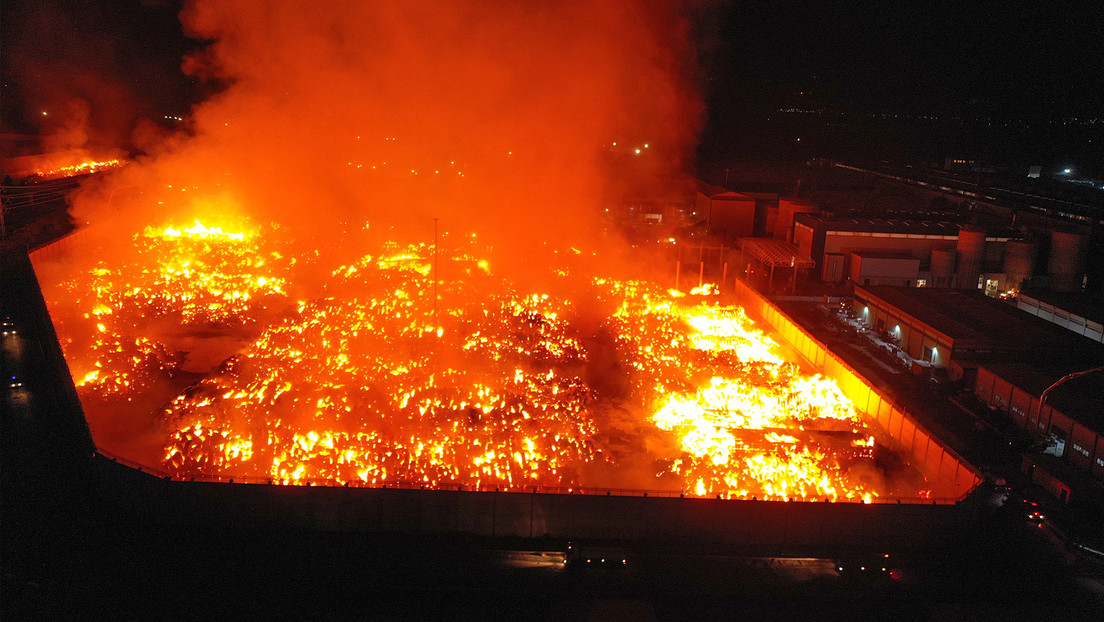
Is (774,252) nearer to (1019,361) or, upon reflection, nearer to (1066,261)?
(1019,361)

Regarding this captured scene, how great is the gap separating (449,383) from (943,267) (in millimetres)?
10487

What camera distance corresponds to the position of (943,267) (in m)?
13.3

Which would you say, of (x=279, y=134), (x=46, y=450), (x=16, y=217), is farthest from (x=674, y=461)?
(x=16, y=217)

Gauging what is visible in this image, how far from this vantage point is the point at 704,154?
27125 mm

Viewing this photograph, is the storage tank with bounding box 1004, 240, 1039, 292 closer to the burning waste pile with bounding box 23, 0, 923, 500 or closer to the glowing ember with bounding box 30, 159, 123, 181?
the burning waste pile with bounding box 23, 0, 923, 500

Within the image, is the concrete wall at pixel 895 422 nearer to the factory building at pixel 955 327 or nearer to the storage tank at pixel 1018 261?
the factory building at pixel 955 327

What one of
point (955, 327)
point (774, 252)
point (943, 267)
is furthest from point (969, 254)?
point (955, 327)

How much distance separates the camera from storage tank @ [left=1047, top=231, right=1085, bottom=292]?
13.8m

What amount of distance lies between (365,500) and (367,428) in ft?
5.38

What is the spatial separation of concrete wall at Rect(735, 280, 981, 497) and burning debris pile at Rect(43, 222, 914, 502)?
252 millimetres

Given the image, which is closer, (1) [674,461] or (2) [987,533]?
(2) [987,533]

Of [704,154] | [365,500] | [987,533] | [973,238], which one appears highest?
[704,154]

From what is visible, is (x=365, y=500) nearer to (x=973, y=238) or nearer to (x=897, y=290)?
(x=897, y=290)

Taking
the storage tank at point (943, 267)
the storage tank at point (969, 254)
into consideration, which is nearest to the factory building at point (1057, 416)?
the storage tank at point (943, 267)
